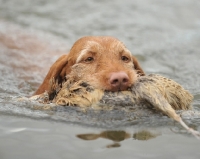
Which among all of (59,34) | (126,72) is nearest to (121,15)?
(59,34)

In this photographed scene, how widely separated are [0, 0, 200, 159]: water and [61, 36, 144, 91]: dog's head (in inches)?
20.5

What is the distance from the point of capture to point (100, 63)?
5527 millimetres

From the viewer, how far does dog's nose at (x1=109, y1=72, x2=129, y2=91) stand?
4859 millimetres

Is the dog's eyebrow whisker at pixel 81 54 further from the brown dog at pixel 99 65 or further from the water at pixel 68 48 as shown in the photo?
the water at pixel 68 48

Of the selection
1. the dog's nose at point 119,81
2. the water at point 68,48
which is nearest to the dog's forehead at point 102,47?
the dog's nose at point 119,81

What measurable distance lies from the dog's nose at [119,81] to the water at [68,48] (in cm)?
38

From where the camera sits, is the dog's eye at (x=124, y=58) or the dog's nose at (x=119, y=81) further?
the dog's eye at (x=124, y=58)

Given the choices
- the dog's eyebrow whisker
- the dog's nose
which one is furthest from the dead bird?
the dog's eyebrow whisker

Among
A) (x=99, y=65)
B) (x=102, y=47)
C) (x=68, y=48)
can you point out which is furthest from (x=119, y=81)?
(x=68, y=48)

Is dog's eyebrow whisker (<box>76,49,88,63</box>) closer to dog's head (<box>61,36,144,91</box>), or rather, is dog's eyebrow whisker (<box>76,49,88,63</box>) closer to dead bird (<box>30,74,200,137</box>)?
dog's head (<box>61,36,144,91</box>)

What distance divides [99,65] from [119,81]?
2.26ft

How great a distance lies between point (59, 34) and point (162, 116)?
7.36 metres

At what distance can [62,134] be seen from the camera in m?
4.46

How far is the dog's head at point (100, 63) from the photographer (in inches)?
200
